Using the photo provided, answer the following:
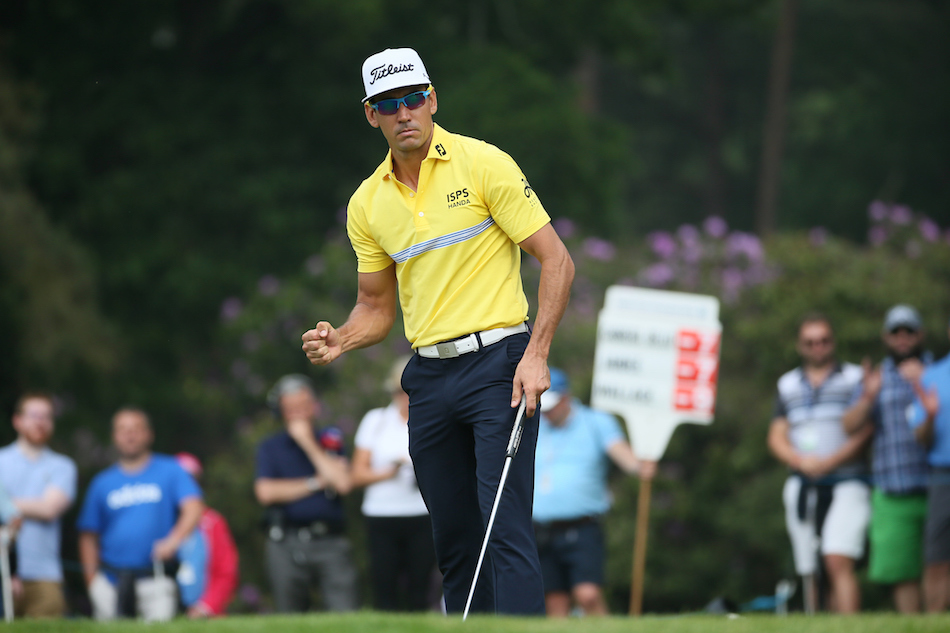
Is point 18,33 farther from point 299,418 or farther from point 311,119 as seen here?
point 299,418

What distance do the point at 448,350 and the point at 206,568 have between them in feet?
17.8

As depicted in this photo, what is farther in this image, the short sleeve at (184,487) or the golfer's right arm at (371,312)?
the short sleeve at (184,487)

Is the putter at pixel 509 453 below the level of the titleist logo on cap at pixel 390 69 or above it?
below

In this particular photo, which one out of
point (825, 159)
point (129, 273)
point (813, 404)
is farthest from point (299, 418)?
point (825, 159)

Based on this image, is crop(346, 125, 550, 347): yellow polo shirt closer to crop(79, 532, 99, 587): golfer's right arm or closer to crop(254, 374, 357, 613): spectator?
crop(254, 374, 357, 613): spectator

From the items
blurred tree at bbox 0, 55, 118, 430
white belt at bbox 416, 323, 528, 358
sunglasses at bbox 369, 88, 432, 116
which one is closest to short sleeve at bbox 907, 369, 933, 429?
white belt at bbox 416, 323, 528, 358

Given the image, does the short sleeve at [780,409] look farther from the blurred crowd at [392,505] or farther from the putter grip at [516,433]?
the putter grip at [516,433]

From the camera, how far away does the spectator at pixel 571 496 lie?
30.4 feet

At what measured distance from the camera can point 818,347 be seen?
9.24 m

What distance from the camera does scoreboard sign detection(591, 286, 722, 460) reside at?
32.9 ft

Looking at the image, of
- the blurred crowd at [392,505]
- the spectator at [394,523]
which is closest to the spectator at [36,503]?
the blurred crowd at [392,505]

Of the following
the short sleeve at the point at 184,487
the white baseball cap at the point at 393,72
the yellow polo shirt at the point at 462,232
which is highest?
the white baseball cap at the point at 393,72

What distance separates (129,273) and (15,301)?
9.37 ft

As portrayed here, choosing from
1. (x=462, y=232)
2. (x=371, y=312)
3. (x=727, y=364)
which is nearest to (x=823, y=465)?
(x=727, y=364)
